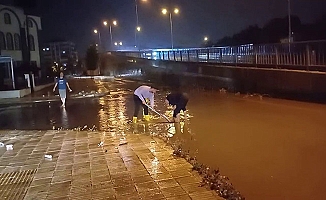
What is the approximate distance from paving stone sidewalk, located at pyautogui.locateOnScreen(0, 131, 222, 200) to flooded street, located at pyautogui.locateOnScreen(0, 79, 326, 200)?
0.77 m

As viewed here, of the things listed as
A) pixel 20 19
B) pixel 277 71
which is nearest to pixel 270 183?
pixel 277 71

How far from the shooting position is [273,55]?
54.8 ft

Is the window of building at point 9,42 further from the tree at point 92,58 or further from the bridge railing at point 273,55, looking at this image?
the bridge railing at point 273,55

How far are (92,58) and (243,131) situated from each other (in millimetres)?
42145

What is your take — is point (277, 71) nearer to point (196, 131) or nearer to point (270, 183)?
point (196, 131)

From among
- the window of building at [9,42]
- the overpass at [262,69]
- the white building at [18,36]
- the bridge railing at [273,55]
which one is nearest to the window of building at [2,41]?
the white building at [18,36]

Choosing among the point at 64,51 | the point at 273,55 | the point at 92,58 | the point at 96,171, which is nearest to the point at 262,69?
the point at 273,55

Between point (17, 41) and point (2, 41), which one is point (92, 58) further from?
point (2, 41)

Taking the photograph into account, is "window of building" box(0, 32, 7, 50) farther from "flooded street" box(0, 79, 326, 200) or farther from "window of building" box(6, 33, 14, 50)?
"flooded street" box(0, 79, 326, 200)

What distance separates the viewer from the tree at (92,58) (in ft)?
162

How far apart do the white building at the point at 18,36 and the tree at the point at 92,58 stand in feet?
25.2

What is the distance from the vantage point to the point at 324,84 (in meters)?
12.9

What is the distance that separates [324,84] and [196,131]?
5.61 m

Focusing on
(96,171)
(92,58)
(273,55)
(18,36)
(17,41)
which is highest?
(18,36)
